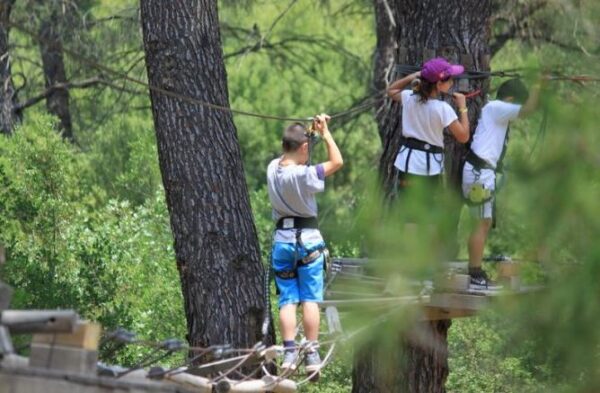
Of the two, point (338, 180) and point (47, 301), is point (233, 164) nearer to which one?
point (47, 301)

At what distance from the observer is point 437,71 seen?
24.4ft

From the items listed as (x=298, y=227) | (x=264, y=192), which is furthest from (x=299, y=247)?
(x=264, y=192)

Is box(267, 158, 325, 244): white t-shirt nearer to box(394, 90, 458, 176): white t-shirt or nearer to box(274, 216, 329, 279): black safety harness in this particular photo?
box(274, 216, 329, 279): black safety harness

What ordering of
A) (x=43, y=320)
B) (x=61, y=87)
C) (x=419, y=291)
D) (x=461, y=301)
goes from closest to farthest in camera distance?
(x=43, y=320), (x=419, y=291), (x=461, y=301), (x=61, y=87)

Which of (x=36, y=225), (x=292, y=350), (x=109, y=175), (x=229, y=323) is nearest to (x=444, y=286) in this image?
(x=292, y=350)

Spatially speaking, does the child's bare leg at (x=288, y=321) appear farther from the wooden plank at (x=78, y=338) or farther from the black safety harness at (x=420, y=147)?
the wooden plank at (x=78, y=338)

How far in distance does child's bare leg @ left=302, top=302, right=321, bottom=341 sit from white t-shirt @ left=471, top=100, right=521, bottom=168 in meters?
1.21

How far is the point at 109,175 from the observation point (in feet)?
A: 55.7

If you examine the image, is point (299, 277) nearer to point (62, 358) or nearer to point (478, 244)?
point (478, 244)

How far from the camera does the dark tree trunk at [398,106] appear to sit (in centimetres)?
823

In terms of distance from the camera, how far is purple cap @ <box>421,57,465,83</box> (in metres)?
7.43

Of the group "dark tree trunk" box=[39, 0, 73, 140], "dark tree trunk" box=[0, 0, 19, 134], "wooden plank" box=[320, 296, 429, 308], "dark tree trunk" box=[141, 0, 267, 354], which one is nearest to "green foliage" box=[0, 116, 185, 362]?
"dark tree trunk" box=[0, 0, 19, 134]

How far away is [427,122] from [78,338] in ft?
10.4

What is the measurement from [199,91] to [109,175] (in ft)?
30.6
